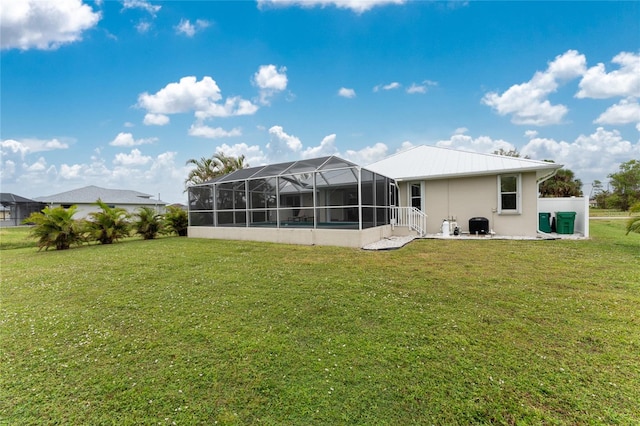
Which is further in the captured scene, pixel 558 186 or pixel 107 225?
pixel 558 186

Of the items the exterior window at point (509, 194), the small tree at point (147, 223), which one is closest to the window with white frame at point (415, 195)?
the exterior window at point (509, 194)

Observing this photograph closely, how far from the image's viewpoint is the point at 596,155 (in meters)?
18.5

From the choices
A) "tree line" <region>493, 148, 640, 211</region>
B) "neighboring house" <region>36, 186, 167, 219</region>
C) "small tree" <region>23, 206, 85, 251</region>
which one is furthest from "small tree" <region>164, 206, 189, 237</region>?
"tree line" <region>493, 148, 640, 211</region>

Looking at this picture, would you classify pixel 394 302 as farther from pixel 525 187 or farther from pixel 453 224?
pixel 525 187

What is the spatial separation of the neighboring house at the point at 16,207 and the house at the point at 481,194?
132 ft

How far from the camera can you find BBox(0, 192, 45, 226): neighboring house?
1216 inches

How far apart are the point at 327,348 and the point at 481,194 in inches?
451

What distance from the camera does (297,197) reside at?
12.7 metres

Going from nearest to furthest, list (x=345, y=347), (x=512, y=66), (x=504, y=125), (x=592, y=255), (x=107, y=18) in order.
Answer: (x=345, y=347), (x=592, y=255), (x=107, y=18), (x=512, y=66), (x=504, y=125)

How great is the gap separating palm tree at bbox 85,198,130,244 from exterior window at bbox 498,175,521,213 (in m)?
16.8

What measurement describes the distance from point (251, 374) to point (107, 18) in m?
14.6

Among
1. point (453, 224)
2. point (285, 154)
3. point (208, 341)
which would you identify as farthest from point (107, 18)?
point (453, 224)

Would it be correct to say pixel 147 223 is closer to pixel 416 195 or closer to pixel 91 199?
pixel 416 195

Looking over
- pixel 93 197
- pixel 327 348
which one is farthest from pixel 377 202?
pixel 93 197
